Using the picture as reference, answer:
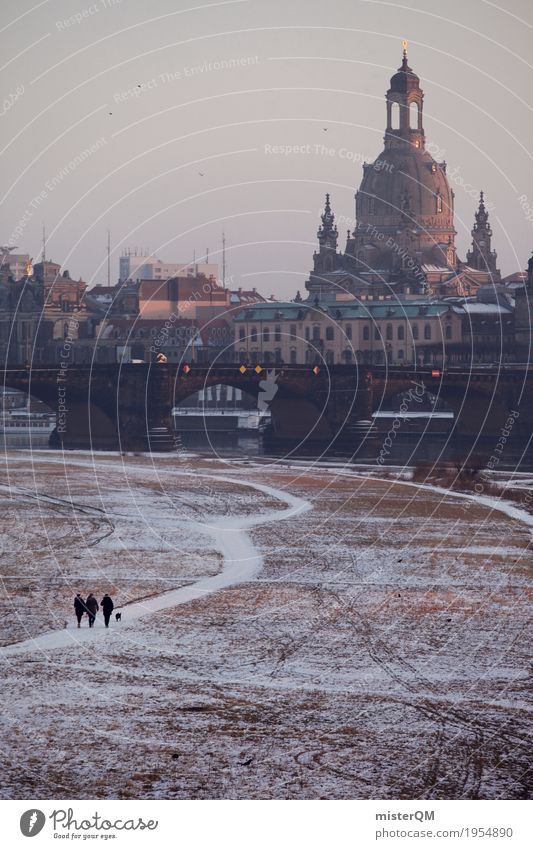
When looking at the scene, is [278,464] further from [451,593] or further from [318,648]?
[318,648]

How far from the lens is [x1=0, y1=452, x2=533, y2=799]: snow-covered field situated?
2742 cm

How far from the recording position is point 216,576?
4788 cm

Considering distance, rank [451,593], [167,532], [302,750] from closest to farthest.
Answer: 1. [302,750]
2. [451,593]
3. [167,532]

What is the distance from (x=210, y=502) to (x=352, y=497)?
7.90 metres

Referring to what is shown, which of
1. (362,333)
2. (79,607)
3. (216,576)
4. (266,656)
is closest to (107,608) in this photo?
(79,607)

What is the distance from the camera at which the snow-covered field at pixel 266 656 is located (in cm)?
2742

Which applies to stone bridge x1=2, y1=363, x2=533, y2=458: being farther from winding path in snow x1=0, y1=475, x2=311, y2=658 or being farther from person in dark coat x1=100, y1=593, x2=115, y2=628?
person in dark coat x1=100, y1=593, x2=115, y2=628

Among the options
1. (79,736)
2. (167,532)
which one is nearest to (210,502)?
(167,532)

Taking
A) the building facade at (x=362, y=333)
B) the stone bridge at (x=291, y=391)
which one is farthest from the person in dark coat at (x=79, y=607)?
the building facade at (x=362, y=333)

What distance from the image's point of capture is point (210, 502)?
2766 inches
